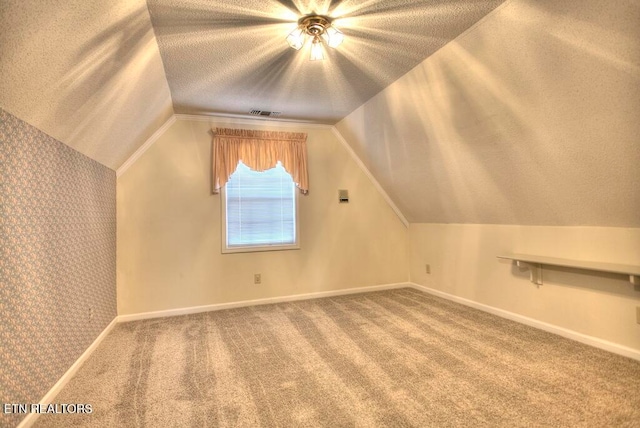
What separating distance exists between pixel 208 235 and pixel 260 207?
28.5 inches

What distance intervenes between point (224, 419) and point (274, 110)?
305cm

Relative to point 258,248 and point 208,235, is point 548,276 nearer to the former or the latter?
point 258,248

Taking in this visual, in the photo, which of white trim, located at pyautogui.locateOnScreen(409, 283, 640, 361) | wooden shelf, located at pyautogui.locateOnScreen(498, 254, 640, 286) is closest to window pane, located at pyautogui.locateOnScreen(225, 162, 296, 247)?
white trim, located at pyautogui.locateOnScreen(409, 283, 640, 361)

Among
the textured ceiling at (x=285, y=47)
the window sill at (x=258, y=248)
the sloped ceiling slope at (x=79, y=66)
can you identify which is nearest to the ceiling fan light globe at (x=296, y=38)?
the textured ceiling at (x=285, y=47)

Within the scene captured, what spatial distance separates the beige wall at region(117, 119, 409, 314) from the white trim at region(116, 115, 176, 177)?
5 centimetres

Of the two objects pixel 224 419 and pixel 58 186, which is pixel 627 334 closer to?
pixel 224 419

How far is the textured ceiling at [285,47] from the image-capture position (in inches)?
76.0

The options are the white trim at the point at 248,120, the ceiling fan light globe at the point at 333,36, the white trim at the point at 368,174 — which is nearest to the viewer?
the ceiling fan light globe at the point at 333,36

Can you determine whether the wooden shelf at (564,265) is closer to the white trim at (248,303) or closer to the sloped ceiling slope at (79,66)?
the white trim at (248,303)

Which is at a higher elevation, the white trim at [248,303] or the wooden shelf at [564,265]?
the wooden shelf at [564,265]

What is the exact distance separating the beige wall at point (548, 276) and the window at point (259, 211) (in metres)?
1.99

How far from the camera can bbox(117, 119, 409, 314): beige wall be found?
12.1ft

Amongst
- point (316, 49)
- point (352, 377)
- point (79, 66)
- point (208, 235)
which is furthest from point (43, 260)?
point (316, 49)

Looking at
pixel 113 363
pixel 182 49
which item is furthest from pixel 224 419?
pixel 182 49
